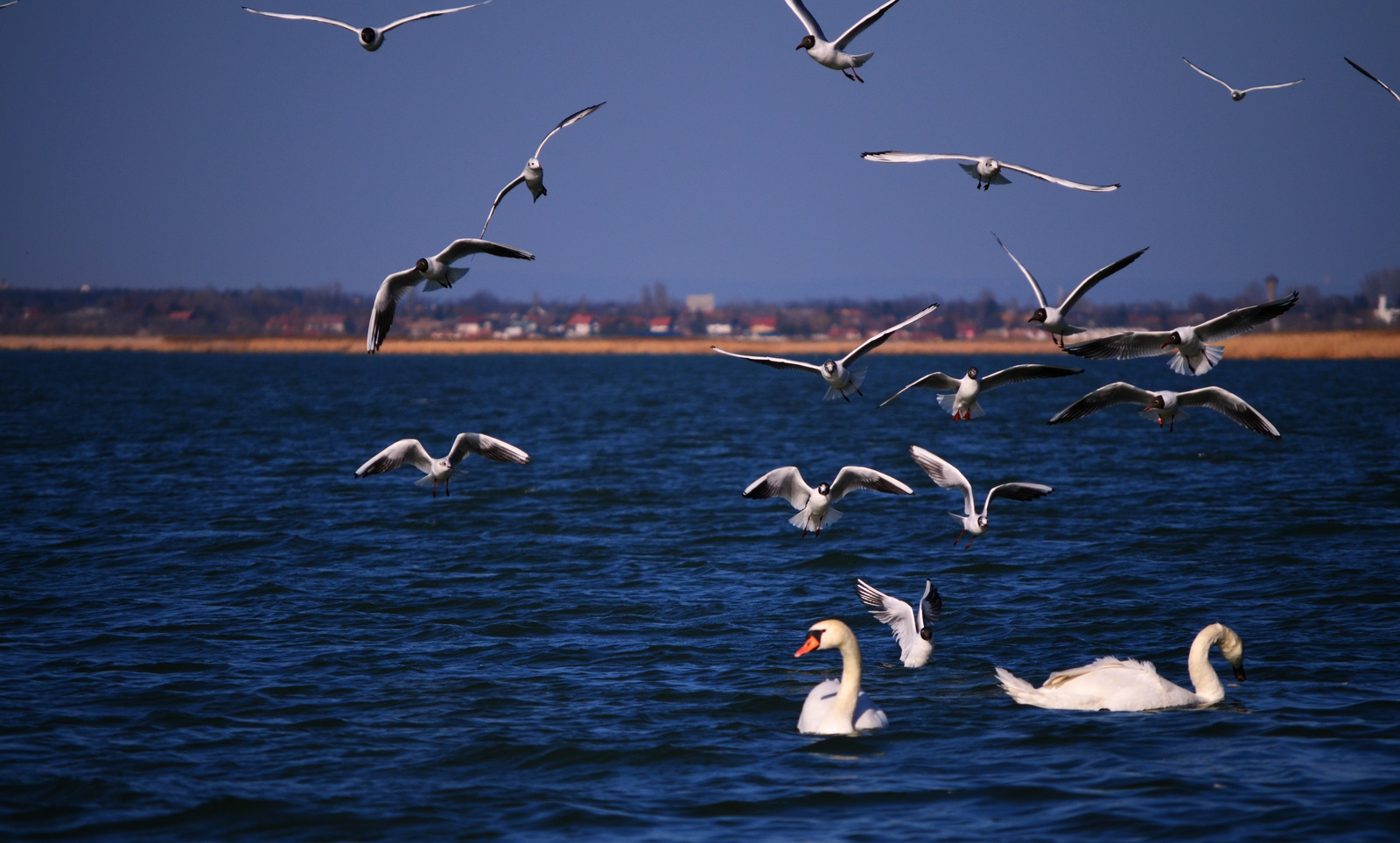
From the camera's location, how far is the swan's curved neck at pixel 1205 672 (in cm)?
1202

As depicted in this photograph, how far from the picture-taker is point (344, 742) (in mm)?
11508

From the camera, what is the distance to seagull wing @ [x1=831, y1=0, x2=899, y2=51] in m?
13.2

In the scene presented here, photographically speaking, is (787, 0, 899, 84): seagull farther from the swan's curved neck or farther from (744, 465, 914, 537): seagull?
the swan's curved neck

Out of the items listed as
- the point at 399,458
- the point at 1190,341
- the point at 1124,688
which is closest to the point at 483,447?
the point at 399,458

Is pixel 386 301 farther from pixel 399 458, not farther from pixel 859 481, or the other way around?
pixel 859 481

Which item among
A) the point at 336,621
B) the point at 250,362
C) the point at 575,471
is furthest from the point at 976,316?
the point at 336,621

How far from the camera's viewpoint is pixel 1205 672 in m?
12.1

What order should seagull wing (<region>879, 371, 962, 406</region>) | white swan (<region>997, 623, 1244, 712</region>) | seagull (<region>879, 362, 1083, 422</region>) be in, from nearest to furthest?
white swan (<region>997, 623, 1244, 712</region>)
seagull (<region>879, 362, 1083, 422</region>)
seagull wing (<region>879, 371, 962, 406</region>)

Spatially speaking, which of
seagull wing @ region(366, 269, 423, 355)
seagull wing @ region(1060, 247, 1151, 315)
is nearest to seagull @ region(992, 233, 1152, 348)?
seagull wing @ region(1060, 247, 1151, 315)

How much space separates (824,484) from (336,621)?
6.93 meters

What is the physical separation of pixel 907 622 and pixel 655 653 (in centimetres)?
298

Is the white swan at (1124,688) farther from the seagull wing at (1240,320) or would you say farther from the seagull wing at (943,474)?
the seagull wing at (1240,320)

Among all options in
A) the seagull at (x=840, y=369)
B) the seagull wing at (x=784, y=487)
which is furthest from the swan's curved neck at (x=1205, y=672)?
the seagull wing at (x=784, y=487)

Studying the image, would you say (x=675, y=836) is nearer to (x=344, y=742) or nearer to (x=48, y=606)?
(x=344, y=742)
